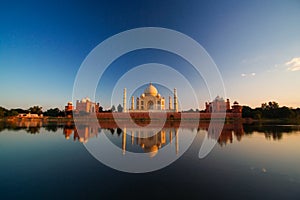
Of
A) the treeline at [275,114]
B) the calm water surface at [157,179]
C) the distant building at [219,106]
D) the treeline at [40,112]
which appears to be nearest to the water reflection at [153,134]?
the calm water surface at [157,179]

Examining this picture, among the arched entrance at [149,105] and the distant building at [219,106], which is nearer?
the distant building at [219,106]

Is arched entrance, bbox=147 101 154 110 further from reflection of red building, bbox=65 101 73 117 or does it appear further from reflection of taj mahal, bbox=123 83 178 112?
reflection of red building, bbox=65 101 73 117

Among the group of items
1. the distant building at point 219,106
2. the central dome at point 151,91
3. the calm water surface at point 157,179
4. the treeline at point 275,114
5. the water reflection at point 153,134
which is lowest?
the calm water surface at point 157,179

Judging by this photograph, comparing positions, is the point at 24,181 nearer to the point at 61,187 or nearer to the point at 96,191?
the point at 61,187

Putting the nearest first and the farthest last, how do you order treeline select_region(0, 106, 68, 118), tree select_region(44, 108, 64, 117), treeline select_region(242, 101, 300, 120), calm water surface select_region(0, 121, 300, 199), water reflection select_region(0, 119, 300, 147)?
calm water surface select_region(0, 121, 300, 199) < water reflection select_region(0, 119, 300, 147) < treeline select_region(242, 101, 300, 120) < treeline select_region(0, 106, 68, 118) < tree select_region(44, 108, 64, 117)

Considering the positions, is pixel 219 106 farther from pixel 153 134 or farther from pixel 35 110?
pixel 35 110

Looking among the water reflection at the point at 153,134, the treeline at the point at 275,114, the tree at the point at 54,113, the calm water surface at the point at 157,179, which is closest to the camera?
the calm water surface at the point at 157,179

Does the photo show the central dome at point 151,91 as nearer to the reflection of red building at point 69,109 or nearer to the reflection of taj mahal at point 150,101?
the reflection of taj mahal at point 150,101

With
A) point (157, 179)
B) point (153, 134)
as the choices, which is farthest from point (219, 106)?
point (157, 179)

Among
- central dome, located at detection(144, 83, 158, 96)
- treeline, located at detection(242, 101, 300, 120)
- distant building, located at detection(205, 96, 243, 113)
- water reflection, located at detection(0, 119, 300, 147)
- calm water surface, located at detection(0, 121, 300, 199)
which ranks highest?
central dome, located at detection(144, 83, 158, 96)

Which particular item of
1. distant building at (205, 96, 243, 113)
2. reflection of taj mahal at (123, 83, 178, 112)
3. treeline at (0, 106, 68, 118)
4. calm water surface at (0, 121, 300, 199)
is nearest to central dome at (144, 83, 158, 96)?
reflection of taj mahal at (123, 83, 178, 112)

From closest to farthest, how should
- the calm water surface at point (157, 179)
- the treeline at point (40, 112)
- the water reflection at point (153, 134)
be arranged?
the calm water surface at point (157, 179), the water reflection at point (153, 134), the treeline at point (40, 112)

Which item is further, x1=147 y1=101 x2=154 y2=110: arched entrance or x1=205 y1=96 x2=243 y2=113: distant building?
x1=147 y1=101 x2=154 y2=110: arched entrance

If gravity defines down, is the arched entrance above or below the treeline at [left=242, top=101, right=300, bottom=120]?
above
